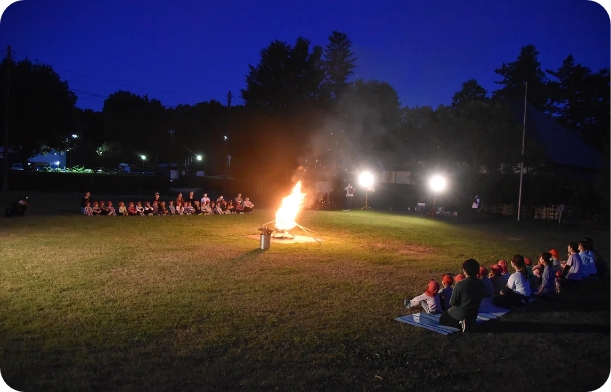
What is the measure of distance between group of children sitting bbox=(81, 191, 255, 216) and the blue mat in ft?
51.7

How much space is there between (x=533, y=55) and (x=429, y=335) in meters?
43.2

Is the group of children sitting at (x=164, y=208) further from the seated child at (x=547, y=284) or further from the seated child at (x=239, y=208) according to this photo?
the seated child at (x=547, y=284)

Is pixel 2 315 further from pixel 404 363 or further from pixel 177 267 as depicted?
pixel 404 363

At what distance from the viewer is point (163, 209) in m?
21.6

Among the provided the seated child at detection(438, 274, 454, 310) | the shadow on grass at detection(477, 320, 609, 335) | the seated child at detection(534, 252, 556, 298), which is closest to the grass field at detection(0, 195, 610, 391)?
the shadow on grass at detection(477, 320, 609, 335)

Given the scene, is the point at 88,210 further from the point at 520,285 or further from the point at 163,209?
the point at 520,285

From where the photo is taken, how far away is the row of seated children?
20297 mm

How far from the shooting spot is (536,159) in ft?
78.1

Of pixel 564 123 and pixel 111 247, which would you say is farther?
pixel 564 123

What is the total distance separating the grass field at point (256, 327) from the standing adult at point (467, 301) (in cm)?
26

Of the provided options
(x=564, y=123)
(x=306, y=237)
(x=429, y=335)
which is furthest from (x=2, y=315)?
(x=564, y=123)

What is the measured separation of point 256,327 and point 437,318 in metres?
2.68

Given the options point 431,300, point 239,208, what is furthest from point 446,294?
point 239,208

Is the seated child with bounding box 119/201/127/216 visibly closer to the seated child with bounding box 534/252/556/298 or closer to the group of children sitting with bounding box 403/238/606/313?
the group of children sitting with bounding box 403/238/606/313
